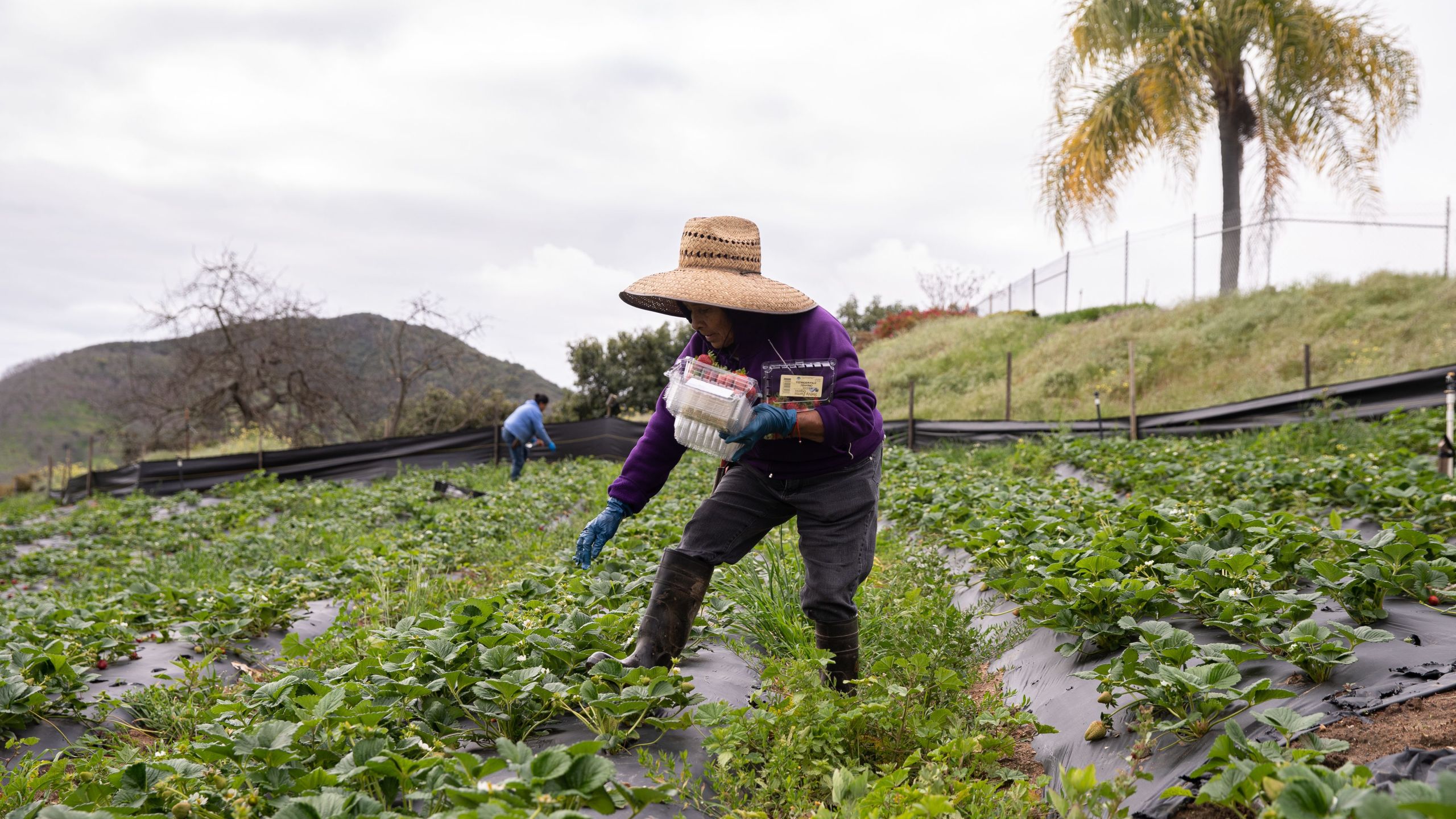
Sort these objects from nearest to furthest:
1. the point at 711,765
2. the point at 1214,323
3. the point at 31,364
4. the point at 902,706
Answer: the point at 711,765, the point at 902,706, the point at 1214,323, the point at 31,364

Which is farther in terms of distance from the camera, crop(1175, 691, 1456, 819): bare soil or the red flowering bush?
the red flowering bush

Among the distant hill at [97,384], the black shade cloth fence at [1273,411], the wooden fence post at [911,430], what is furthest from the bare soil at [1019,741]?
the distant hill at [97,384]

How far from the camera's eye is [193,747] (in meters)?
2.10

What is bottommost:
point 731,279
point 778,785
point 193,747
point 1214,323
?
point 778,785

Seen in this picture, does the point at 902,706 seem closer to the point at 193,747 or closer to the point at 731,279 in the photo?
the point at 731,279

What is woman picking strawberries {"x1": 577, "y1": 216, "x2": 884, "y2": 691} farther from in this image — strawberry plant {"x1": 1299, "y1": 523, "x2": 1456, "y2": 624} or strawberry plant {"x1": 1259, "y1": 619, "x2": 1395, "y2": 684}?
strawberry plant {"x1": 1299, "y1": 523, "x2": 1456, "y2": 624}

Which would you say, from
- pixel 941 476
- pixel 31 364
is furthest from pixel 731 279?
pixel 31 364

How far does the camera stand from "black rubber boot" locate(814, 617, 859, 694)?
9.25 feet

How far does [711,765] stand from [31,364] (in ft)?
183

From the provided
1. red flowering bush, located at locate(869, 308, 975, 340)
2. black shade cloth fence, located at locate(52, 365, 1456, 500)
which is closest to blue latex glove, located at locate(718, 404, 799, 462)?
black shade cloth fence, located at locate(52, 365, 1456, 500)

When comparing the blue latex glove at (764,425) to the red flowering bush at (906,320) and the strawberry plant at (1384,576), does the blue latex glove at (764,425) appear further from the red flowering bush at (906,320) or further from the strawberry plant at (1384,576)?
the red flowering bush at (906,320)

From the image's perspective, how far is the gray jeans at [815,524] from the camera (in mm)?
2803

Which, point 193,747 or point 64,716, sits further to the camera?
point 64,716

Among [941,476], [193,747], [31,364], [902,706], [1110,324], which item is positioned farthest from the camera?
[31,364]
